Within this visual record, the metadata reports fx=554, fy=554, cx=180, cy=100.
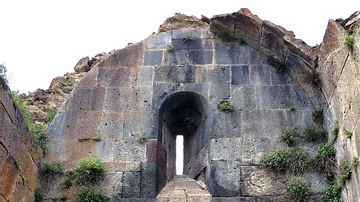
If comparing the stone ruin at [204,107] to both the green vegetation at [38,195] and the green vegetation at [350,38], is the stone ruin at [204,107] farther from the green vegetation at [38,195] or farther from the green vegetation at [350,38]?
the green vegetation at [350,38]

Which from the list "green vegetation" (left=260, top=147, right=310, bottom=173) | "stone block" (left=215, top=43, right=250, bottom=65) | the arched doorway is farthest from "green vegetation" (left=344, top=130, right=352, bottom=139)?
"stone block" (left=215, top=43, right=250, bottom=65)

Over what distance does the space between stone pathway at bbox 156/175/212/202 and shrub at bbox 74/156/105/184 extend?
1164 mm

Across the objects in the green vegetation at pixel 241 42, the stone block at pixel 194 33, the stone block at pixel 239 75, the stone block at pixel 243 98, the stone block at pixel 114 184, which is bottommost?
the stone block at pixel 114 184

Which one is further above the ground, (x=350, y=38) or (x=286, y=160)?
(x=350, y=38)

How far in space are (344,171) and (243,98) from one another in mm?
2644

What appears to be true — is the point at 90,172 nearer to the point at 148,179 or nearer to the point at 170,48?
the point at 148,179

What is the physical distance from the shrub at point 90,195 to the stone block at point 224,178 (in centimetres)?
192

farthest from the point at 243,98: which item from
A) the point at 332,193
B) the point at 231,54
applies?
the point at 332,193

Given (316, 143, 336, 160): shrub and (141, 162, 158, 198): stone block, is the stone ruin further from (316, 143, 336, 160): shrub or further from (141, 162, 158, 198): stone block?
(316, 143, 336, 160): shrub

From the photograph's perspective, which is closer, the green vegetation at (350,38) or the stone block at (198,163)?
the green vegetation at (350,38)

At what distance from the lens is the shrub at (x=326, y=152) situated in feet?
33.2

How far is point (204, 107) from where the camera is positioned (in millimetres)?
11211

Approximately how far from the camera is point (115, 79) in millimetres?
11547

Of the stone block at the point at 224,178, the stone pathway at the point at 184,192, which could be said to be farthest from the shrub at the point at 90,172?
the stone block at the point at 224,178
